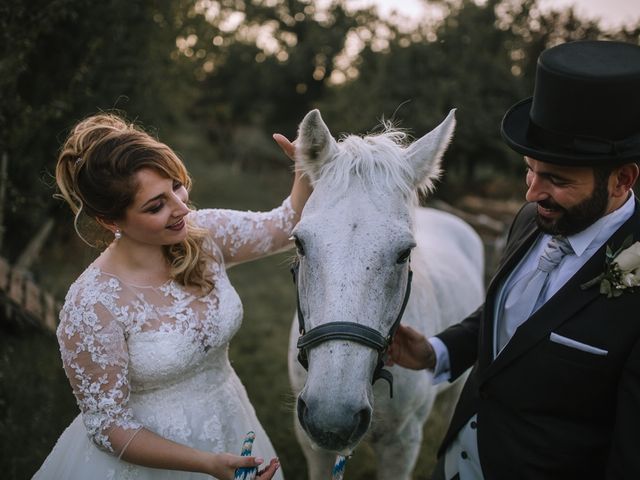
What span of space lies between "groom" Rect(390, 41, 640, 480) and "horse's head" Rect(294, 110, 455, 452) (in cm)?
50

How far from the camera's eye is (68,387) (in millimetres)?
4449

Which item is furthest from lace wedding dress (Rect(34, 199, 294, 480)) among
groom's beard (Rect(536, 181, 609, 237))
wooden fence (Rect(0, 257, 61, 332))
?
wooden fence (Rect(0, 257, 61, 332))

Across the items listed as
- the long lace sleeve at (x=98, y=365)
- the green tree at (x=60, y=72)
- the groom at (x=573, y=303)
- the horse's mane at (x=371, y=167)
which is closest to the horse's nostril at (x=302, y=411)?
the long lace sleeve at (x=98, y=365)

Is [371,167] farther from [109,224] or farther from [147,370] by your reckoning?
[147,370]

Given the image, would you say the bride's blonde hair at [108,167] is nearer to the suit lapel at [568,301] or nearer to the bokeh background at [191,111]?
the bokeh background at [191,111]

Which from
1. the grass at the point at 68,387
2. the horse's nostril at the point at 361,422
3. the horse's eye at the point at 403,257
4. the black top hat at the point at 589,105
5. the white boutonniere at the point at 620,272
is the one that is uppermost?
the black top hat at the point at 589,105

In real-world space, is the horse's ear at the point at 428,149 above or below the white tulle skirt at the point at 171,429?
above

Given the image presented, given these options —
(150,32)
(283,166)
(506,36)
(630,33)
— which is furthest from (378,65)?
(283,166)

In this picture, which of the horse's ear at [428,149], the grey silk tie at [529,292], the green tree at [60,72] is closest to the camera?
→ the grey silk tie at [529,292]

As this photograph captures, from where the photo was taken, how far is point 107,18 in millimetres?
5195

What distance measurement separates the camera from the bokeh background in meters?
3.95

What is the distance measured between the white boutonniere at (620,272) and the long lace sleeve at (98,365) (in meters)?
1.90

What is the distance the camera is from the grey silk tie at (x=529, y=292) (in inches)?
79.9

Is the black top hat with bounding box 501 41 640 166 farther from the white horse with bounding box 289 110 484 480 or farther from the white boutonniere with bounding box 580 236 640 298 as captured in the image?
the white horse with bounding box 289 110 484 480
